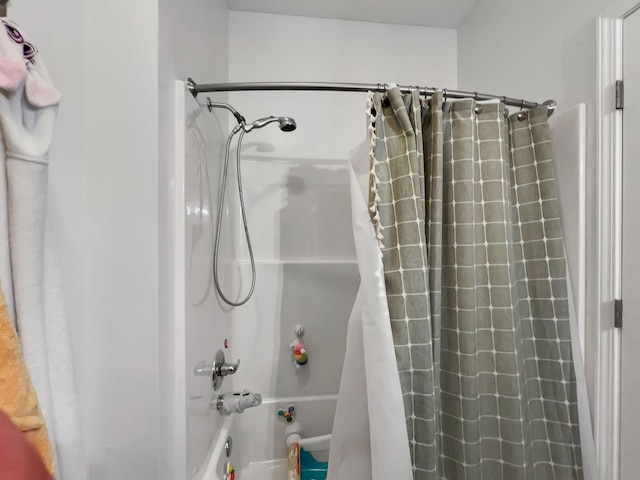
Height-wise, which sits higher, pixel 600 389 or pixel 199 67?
pixel 199 67

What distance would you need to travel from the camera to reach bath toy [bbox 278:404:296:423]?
1560 millimetres

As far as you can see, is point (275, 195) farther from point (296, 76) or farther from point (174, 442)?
point (174, 442)

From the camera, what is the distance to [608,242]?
0.95m

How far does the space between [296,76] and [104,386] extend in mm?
1591

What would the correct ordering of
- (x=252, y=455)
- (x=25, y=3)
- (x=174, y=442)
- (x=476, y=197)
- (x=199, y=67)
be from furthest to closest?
1. (x=252, y=455)
2. (x=199, y=67)
3. (x=476, y=197)
4. (x=174, y=442)
5. (x=25, y=3)

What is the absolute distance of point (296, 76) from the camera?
5.43 ft

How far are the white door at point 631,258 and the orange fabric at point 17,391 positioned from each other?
1368 mm

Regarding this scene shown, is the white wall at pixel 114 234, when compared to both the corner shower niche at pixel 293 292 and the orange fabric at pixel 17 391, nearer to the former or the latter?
the orange fabric at pixel 17 391

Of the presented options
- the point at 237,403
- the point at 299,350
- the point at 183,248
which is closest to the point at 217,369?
the point at 237,403

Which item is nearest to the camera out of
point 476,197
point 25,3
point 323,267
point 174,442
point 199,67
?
point 25,3

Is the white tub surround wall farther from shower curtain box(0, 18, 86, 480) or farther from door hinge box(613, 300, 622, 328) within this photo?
door hinge box(613, 300, 622, 328)

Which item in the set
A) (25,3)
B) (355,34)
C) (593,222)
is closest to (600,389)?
(593,222)

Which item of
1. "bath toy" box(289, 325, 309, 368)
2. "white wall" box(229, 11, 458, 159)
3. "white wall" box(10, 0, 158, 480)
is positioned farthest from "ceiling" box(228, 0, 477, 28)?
"bath toy" box(289, 325, 309, 368)

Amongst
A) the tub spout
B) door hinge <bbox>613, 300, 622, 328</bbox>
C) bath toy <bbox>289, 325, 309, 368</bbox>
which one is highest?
door hinge <bbox>613, 300, 622, 328</bbox>
